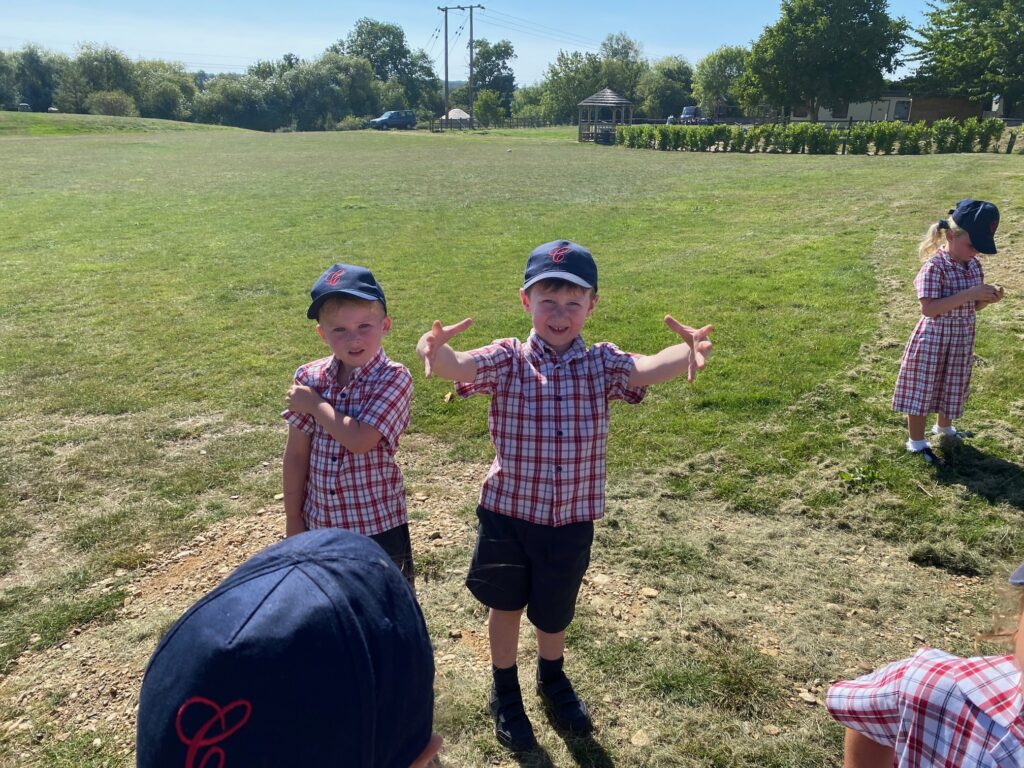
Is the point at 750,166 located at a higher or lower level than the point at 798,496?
higher

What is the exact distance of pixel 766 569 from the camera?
4.20 meters

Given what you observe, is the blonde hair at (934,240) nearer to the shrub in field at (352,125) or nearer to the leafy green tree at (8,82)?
the shrub in field at (352,125)

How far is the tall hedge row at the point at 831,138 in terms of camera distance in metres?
29.5

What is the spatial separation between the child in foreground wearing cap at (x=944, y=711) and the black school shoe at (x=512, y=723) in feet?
5.33

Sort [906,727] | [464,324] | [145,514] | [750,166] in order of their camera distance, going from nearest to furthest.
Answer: [906,727], [464,324], [145,514], [750,166]

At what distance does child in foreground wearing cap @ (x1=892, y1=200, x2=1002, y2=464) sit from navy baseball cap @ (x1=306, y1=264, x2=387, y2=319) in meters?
3.97

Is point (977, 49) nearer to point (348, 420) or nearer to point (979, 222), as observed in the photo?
point (979, 222)

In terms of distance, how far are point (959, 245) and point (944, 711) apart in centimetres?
434

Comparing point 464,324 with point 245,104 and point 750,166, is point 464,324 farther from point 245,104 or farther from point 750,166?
point 245,104

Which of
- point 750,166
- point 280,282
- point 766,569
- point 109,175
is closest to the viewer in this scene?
point 766,569

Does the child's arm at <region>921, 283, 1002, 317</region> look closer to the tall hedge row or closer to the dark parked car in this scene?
the tall hedge row

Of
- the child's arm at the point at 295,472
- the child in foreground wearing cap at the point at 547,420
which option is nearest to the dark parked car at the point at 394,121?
the child's arm at the point at 295,472

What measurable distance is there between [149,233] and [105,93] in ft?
233

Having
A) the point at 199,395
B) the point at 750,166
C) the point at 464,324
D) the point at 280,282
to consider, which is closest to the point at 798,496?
the point at 464,324
